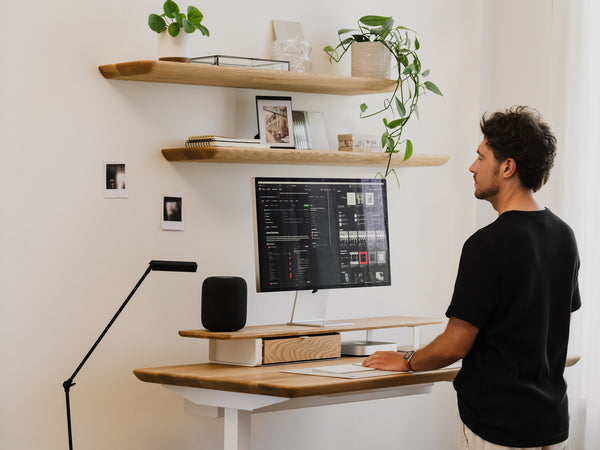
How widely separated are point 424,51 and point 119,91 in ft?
4.75

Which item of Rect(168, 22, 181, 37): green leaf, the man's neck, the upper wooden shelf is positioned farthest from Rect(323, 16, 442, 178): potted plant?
the man's neck

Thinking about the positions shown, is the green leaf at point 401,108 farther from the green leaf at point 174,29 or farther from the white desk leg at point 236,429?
the white desk leg at point 236,429

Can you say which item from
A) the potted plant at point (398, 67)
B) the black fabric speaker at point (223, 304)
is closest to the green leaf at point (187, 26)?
the potted plant at point (398, 67)

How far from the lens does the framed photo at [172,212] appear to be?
9.61ft

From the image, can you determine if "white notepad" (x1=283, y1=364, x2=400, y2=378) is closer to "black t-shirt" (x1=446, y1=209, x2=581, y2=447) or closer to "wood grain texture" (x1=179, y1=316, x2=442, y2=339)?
"wood grain texture" (x1=179, y1=316, x2=442, y2=339)

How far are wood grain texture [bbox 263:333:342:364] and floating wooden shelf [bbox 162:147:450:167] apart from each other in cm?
64

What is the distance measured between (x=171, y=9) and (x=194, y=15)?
0.08 m

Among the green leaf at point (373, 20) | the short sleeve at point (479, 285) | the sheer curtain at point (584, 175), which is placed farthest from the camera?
the sheer curtain at point (584, 175)

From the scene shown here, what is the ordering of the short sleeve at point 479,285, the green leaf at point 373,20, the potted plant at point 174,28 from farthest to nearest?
the green leaf at point 373,20 → the potted plant at point 174,28 → the short sleeve at point 479,285

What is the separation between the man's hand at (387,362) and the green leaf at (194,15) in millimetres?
1236

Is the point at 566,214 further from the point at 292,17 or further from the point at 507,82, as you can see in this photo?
the point at 292,17

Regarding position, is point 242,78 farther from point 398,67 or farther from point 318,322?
point 318,322

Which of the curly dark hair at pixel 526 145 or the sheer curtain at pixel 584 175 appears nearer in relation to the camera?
the curly dark hair at pixel 526 145

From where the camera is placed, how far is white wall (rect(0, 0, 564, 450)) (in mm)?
2648
